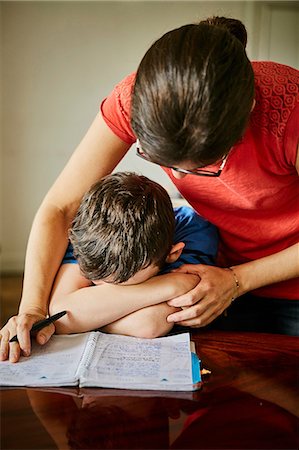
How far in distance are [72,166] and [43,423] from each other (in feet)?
1.96

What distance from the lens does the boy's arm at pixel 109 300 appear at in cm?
106

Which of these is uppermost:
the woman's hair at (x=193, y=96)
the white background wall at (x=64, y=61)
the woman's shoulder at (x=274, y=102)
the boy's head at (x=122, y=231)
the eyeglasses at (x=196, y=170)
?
the woman's hair at (x=193, y=96)

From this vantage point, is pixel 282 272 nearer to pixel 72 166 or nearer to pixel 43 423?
pixel 72 166

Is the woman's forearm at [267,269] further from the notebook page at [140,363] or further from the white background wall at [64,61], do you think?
the white background wall at [64,61]

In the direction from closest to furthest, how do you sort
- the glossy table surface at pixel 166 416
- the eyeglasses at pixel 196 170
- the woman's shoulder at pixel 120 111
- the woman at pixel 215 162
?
the glossy table surface at pixel 166 416 < the woman at pixel 215 162 < the eyeglasses at pixel 196 170 < the woman's shoulder at pixel 120 111

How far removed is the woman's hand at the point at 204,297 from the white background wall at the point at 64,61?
241 cm

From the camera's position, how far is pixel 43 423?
77 centimetres

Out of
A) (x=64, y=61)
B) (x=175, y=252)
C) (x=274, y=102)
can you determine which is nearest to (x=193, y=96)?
(x=274, y=102)

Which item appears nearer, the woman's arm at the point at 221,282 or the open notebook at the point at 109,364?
the open notebook at the point at 109,364

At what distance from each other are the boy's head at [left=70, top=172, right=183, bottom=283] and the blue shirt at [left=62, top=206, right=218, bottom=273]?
9 centimetres

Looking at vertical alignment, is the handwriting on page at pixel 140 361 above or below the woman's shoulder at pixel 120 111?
below

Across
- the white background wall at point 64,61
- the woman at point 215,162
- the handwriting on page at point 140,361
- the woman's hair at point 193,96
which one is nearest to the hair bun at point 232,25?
the woman at point 215,162

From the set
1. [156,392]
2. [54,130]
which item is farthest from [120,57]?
[156,392]

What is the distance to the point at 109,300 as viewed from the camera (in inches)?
41.6
